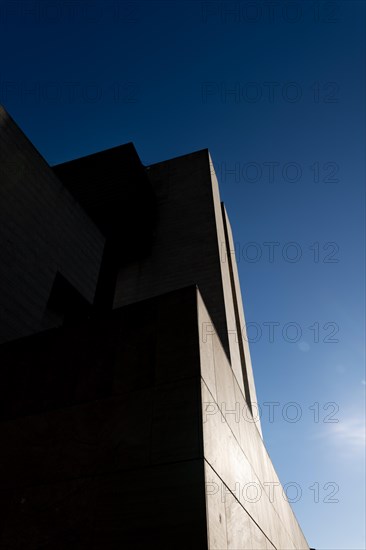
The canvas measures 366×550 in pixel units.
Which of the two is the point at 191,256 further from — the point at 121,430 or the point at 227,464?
the point at 121,430

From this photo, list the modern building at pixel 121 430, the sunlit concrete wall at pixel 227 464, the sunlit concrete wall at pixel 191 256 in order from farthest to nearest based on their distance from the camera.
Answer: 1. the sunlit concrete wall at pixel 191 256
2. the sunlit concrete wall at pixel 227 464
3. the modern building at pixel 121 430

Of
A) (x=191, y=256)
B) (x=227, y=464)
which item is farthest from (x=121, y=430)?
(x=191, y=256)

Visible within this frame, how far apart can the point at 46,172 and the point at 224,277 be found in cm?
1064

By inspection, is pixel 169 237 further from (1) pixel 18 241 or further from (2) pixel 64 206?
(1) pixel 18 241

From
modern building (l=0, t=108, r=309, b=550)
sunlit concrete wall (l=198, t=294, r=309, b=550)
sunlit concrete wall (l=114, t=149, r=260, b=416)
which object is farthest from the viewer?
sunlit concrete wall (l=114, t=149, r=260, b=416)

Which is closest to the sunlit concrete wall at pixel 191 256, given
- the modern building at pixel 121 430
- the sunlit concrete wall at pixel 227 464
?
the sunlit concrete wall at pixel 227 464

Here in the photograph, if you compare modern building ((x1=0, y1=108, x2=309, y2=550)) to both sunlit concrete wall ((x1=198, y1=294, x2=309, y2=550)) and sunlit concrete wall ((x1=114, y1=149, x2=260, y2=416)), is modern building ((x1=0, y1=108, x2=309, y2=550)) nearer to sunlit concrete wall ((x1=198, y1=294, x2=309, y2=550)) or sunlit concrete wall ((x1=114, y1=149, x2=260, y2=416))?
sunlit concrete wall ((x1=198, y1=294, x2=309, y2=550))

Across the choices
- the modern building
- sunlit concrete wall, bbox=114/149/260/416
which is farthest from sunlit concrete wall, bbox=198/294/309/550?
sunlit concrete wall, bbox=114/149/260/416

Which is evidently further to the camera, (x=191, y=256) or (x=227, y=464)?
(x=191, y=256)

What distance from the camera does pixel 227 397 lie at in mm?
7199

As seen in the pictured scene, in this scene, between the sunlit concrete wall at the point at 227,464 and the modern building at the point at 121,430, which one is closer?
the modern building at the point at 121,430

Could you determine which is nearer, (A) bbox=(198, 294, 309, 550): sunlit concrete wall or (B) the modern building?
(B) the modern building

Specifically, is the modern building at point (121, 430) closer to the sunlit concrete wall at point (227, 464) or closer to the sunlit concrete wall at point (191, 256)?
the sunlit concrete wall at point (227, 464)

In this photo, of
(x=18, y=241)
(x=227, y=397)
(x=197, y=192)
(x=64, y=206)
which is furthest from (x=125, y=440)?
(x=197, y=192)
